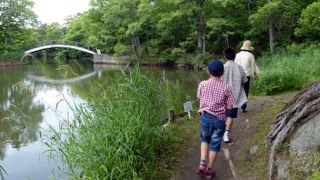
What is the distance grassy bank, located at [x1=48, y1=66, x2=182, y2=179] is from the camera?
402 cm

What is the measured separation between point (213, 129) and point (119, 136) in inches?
38.2

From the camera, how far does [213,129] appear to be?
13.3 ft

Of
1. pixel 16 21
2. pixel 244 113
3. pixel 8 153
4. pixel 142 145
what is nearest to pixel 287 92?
pixel 244 113

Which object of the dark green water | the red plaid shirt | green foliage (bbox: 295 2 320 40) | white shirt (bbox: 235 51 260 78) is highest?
green foliage (bbox: 295 2 320 40)

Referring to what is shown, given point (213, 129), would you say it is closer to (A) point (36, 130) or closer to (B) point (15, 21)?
(A) point (36, 130)

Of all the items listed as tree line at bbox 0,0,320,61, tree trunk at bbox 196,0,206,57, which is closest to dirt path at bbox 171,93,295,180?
tree line at bbox 0,0,320,61

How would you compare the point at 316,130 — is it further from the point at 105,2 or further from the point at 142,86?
the point at 105,2

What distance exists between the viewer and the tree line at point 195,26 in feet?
66.6

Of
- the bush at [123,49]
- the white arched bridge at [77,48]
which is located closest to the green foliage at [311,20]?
the bush at [123,49]

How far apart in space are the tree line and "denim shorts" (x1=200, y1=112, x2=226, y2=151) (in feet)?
43.9

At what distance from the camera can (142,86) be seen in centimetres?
531

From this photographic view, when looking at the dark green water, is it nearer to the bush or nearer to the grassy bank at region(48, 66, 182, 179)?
the grassy bank at region(48, 66, 182, 179)

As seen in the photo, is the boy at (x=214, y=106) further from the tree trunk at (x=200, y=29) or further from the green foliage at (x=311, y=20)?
the tree trunk at (x=200, y=29)

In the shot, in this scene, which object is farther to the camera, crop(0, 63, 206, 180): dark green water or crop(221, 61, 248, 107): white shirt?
crop(221, 61, 248, 107): white shirt
